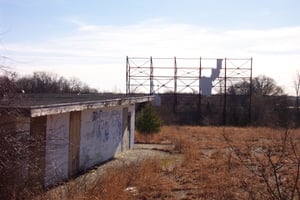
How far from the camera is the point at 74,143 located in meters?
18.3

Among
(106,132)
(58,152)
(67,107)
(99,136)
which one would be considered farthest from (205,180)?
(106,132)

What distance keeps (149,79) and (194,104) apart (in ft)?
25.2

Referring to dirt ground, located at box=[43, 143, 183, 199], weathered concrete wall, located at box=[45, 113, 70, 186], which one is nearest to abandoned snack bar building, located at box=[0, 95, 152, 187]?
weathered concrete wall, located at box=[45, 113, 70, 186]

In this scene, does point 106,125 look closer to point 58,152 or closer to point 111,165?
point 111,165

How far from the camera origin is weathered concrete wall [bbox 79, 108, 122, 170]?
65.1 feet

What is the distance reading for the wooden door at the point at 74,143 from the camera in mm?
17969

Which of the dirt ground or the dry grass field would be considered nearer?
the dirt ground

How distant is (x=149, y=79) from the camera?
57.2 meters

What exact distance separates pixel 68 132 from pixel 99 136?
4.54m

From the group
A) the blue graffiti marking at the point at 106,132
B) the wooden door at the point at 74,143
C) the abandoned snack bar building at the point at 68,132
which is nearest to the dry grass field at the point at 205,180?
the abandoned snack bar building at the point at 68,132

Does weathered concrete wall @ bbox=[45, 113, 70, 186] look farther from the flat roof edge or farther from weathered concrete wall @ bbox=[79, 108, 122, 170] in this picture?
weathered concrete wall @ bbox=[79, 108, 122, 170]

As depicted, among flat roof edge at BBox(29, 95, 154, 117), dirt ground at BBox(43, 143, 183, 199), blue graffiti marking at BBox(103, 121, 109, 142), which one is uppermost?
flat roof edge at BBox(29, 95, 154, 117)

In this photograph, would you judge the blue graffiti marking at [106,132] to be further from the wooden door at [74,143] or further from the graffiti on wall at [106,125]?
the wooden door at [74,143]

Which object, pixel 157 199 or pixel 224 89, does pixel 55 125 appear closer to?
pixel 157 199
